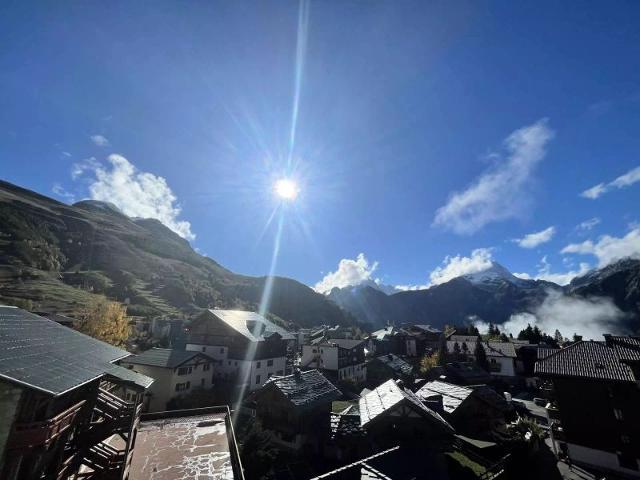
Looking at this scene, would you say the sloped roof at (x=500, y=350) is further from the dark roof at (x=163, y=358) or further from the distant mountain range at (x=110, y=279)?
the distant mountain range at (x=110, y=279)

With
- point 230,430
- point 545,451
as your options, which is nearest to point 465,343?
point 545,451

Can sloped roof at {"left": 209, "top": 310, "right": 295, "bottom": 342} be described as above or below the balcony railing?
above

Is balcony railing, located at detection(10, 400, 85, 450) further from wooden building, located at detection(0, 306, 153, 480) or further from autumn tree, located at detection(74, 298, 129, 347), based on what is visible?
autumn tree, located at detection(74, 298, 129, 347)

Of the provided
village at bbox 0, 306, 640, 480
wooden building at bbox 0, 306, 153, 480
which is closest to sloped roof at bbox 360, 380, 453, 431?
village at bbox 0, 306, 640, 480

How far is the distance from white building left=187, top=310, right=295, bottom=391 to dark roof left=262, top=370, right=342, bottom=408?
1578 cm

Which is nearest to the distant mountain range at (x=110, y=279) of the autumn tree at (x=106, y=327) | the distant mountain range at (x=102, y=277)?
the distant mountain range at (x=102, y=277)

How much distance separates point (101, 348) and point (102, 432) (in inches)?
185

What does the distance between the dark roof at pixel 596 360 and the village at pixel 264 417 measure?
13cm

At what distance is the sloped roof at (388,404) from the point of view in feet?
81.8

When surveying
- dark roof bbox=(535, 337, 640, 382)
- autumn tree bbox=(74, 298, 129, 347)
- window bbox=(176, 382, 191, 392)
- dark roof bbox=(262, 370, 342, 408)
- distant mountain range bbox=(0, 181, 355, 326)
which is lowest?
window bbox=(176, 382, 191, 392)

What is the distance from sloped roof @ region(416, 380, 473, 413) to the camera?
1336 inches

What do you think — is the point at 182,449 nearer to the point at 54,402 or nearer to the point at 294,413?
the point at 54,402

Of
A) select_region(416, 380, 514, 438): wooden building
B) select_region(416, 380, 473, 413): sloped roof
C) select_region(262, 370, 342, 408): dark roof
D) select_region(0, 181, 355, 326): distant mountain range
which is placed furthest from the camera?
select_region(0, 181, 355, 326): distant mountain range

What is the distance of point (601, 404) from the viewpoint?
91.2ft
